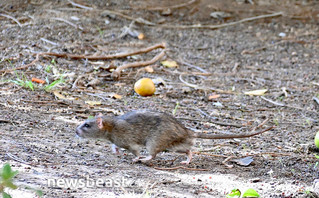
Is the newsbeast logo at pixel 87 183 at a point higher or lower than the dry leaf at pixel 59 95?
lower

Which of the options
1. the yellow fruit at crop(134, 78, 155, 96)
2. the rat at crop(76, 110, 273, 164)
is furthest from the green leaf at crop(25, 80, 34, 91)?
the rat at crop(76, 110, 273, 164)

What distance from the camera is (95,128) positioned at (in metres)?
5.17

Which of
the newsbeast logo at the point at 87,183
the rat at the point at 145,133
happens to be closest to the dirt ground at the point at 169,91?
the newsbeast logo at the point at 87,183

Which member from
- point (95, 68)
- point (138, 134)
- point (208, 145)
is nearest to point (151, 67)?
point (95, 68)

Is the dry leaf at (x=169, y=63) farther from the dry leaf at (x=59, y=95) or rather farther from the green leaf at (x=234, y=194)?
the green leaf at (x=234, y=194)

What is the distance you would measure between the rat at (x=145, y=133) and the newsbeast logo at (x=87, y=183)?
95cm

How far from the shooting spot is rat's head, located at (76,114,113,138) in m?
5.13

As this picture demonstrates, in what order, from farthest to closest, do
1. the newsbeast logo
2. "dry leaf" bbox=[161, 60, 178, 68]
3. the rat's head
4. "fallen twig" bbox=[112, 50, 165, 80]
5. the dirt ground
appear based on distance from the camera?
"dry leaf" bbox=[161, 60, 178, 68]
"fallen twig" bbox=[112, 50, 165, 80]
the rat's head
the dirt ground
the newsbeast logo

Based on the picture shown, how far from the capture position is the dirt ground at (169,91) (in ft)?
14.1

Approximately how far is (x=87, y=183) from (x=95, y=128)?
1.34 metres

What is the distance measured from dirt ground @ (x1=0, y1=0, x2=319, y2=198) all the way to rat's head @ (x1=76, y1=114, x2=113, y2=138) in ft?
0.48

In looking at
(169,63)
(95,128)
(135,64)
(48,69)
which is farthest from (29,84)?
(169,63)

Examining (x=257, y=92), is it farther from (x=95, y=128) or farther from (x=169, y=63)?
(x=95, y=128)

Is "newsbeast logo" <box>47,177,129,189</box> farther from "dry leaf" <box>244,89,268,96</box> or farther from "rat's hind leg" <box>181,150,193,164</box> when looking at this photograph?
"dry leaf" <box>244,89,268,96</box>
